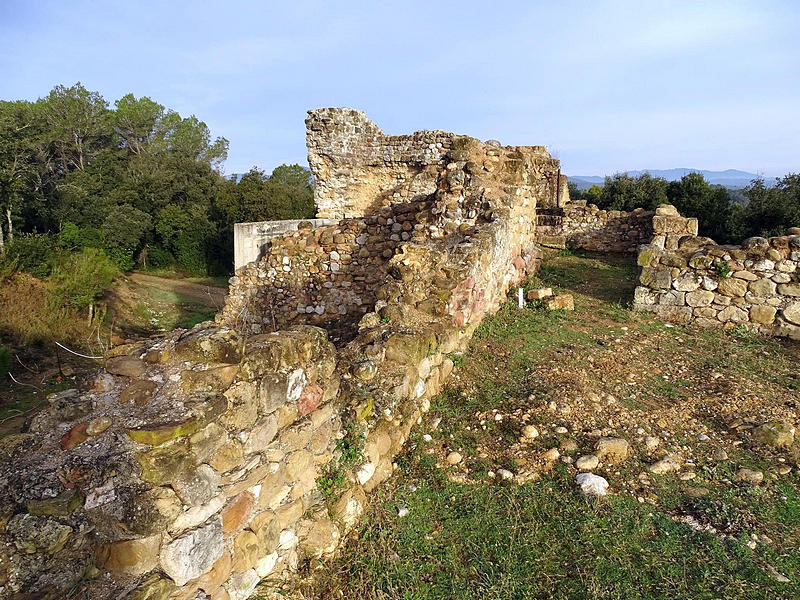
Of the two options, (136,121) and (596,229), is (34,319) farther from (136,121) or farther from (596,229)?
(136,121)

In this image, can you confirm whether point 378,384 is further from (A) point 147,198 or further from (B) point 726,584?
(A) point 147,198

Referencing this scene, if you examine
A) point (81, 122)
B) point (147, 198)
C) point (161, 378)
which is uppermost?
point (81, 122)

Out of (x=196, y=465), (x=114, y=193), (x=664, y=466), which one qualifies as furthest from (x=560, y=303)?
(x=114, y=193)

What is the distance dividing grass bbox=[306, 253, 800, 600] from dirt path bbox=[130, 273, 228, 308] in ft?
60.1

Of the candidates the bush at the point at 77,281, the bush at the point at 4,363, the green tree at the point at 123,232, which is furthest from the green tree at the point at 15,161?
the bush at the point at 4,363

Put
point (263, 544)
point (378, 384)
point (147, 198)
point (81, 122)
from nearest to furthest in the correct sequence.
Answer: point (263, 544)
point (378, 384)
point (147, 198)
point (81, 122)

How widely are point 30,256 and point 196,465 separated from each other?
19181 millimetres

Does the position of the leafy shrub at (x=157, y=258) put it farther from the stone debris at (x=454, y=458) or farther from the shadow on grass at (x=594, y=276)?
the stone debris at (x=454, y=458)

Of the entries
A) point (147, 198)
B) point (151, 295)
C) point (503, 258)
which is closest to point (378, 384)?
point (503, 258)

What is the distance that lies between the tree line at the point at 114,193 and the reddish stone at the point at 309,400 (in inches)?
708

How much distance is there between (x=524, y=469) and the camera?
390 centimetres

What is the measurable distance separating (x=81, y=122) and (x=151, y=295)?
21.3 metres

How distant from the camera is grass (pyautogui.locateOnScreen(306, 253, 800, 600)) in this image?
292 cm

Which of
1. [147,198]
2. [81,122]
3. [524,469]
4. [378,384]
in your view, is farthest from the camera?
[81,122]
